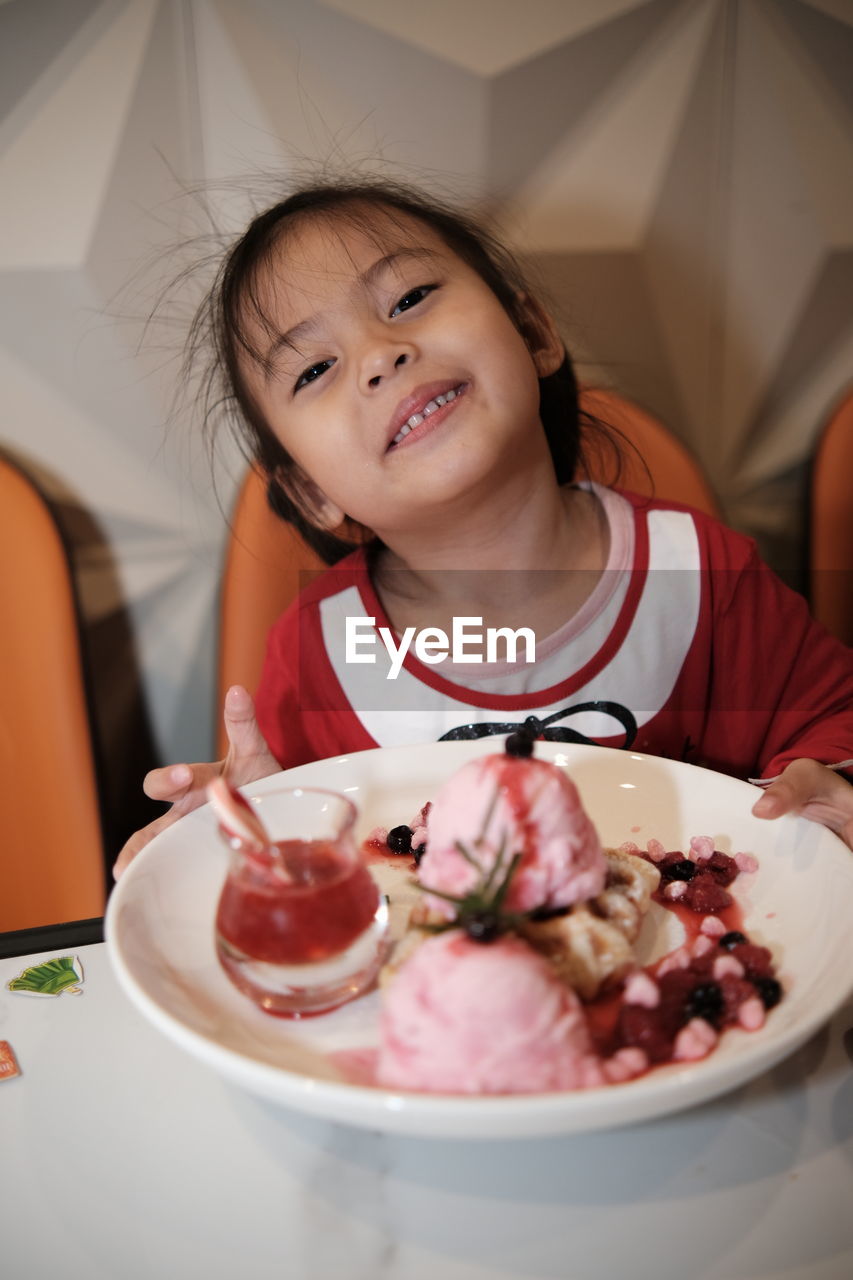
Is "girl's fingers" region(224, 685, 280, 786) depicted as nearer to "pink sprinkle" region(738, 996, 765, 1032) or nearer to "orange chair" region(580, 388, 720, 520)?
"pink sprinkle" region(738, 996, 765, 1032)

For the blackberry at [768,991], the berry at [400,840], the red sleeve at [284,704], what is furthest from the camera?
the red sleeve at [284,704]

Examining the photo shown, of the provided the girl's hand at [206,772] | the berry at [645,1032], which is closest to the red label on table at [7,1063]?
the girl's hand at [206,772]

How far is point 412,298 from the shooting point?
1.34 meters

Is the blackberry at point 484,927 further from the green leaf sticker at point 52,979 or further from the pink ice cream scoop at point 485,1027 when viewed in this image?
the green leaf sticker at point 52,979

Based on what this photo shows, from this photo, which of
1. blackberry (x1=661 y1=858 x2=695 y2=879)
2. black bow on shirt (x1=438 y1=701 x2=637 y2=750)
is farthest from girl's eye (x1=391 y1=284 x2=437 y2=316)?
blackberry (x1=661 y1=858 x2=695 y2=879)

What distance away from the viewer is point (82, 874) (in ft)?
5.72

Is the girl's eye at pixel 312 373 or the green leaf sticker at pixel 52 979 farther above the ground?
the girl's eye at pixel 312 373

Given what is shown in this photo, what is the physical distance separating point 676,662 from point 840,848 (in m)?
0.64

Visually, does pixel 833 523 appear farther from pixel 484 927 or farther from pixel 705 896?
pixel 484 927

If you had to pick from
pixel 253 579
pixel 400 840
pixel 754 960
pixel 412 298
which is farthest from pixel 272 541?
pixel 754 960

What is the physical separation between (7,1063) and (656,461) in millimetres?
1405

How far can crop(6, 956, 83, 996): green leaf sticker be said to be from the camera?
0.91 meters

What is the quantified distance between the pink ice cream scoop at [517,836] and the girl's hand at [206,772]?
15.0 inches

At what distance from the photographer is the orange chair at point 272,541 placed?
5.67ft
